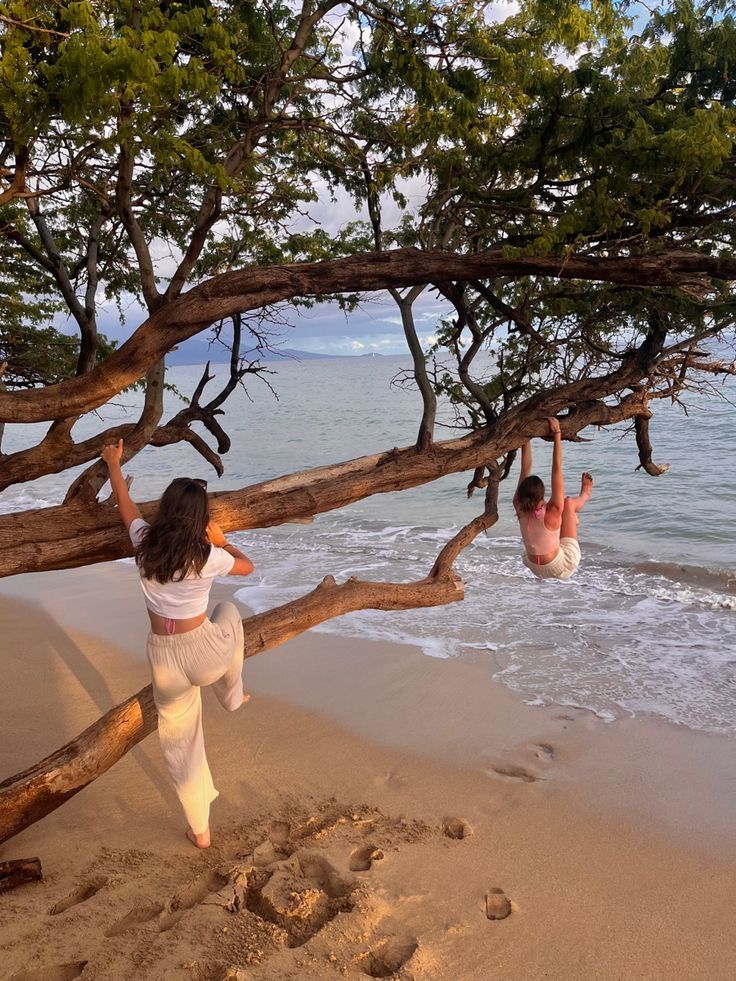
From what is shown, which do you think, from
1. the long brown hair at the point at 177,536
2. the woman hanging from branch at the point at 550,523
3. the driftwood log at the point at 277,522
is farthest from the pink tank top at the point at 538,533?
the long brown hair at the point at 177,536

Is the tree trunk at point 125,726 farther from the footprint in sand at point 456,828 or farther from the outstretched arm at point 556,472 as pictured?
the footprint in sand at point 456,828

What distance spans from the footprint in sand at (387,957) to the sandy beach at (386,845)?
11 millimetres

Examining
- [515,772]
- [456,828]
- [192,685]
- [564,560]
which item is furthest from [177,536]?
[515,772]

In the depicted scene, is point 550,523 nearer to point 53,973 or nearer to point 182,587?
point 182,587

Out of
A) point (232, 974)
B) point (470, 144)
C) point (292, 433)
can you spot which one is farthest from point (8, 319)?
point (292, 433)

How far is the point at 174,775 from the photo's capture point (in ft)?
14.4

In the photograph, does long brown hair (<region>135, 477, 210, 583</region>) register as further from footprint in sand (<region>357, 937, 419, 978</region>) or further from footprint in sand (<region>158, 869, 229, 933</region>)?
footprint in sand (<region>357, 937, 419, 978</region>)

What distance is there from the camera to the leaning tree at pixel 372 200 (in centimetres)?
435

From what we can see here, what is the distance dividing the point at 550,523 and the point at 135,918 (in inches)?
140

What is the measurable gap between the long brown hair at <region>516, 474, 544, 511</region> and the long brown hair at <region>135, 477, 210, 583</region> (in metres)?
2.58

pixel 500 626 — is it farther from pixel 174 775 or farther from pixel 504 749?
pixel 174 775

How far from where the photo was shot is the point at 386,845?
4.55 metres

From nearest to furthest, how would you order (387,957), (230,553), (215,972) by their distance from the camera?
1. (215,972)
2. (387,957)
3. (230,553)

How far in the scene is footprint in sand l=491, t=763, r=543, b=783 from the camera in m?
5.70
